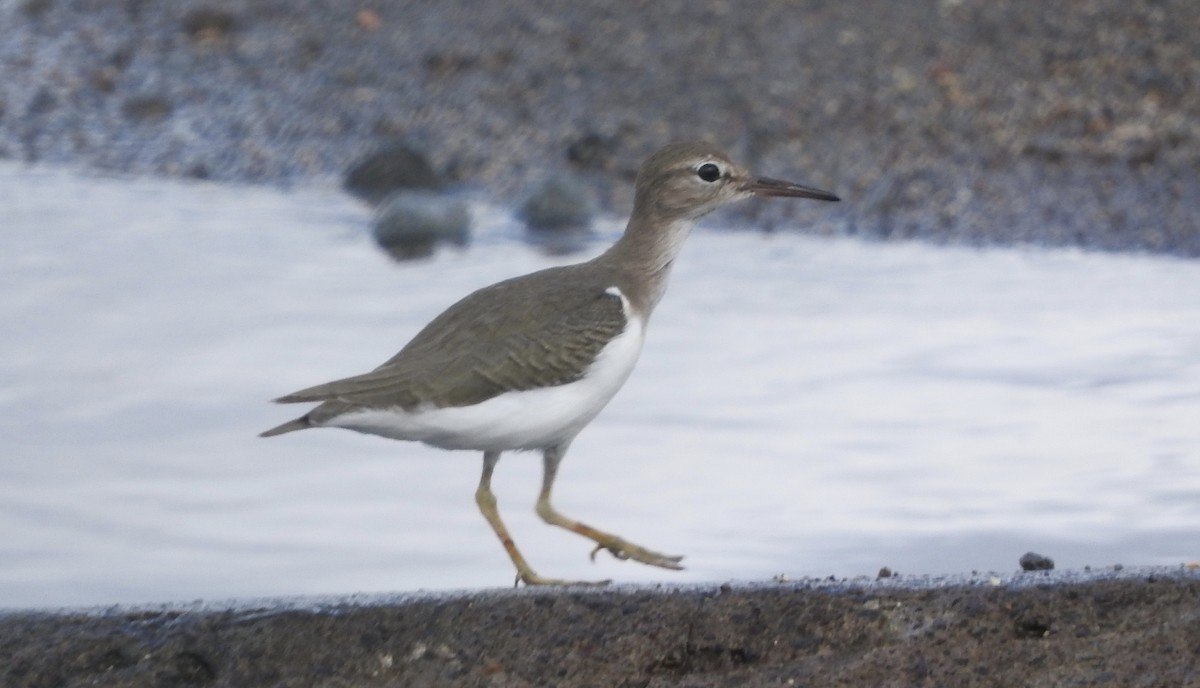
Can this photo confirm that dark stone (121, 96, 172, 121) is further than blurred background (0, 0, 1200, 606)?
Yes

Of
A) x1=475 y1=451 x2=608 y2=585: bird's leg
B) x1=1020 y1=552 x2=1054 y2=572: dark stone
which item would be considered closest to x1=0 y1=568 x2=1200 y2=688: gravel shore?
x1=1020 y1=552 x2=1054 y2=572: dark stone

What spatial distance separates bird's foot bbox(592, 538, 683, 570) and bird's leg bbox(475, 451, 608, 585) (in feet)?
0.55

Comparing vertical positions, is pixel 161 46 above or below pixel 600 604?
above

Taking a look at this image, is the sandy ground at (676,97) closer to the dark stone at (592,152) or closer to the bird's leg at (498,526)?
the dark stone at (592,152)

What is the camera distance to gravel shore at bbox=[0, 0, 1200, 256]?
9320mm

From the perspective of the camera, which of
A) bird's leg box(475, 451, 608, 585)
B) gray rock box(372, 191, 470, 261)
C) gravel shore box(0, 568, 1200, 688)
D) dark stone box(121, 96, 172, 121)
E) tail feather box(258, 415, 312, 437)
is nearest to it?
gravel shore box(0, 568, 1200, 688)

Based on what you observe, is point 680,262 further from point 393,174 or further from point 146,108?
point 146,108

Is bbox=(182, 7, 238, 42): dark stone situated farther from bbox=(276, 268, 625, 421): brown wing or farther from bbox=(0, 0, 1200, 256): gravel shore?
bbox=(276, 268, 625, 421): brown wing

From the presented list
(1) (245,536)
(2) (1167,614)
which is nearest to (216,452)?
(1) (245,536)

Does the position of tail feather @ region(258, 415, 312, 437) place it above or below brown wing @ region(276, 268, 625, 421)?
below

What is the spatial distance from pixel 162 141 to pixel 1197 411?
5.96 metres

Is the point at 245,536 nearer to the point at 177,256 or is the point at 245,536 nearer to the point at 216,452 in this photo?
the point at 216,452

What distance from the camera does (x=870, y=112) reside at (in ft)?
32.6

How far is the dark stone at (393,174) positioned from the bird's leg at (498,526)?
14.9 ft
